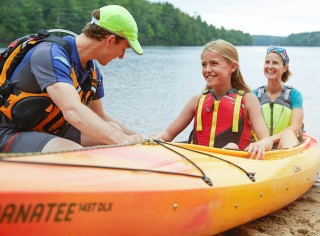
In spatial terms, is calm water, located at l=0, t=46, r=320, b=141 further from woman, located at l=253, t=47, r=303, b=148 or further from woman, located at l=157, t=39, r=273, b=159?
woman, located at l=157, t=39, r=273, b=159

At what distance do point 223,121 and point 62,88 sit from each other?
1.60m

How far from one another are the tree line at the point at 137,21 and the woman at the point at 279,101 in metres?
35.0

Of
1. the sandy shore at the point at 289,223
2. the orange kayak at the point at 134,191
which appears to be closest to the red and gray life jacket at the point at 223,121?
the orange kayak at the point at 134,191

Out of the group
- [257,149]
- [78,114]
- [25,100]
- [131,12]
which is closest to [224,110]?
[257,149]

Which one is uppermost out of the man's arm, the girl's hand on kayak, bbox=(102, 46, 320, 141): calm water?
the man's arm

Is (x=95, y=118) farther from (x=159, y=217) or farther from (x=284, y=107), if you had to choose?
(x=284, y=107)

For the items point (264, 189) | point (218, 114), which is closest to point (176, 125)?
point (218, 114)

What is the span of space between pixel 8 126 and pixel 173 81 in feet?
63.3

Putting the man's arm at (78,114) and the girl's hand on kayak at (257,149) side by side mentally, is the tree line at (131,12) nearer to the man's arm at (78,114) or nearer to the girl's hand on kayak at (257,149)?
the girl's hand on kayak at (257,149)

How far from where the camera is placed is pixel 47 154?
2.63m

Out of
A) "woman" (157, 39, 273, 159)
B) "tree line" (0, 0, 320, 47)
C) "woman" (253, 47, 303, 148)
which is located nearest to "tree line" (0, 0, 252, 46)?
"tree line" (0, 0, 320, 47)

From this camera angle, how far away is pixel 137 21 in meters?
72.3

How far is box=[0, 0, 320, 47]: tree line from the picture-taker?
44531mm

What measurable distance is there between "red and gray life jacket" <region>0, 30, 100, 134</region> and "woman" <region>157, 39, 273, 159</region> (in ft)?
3.91
